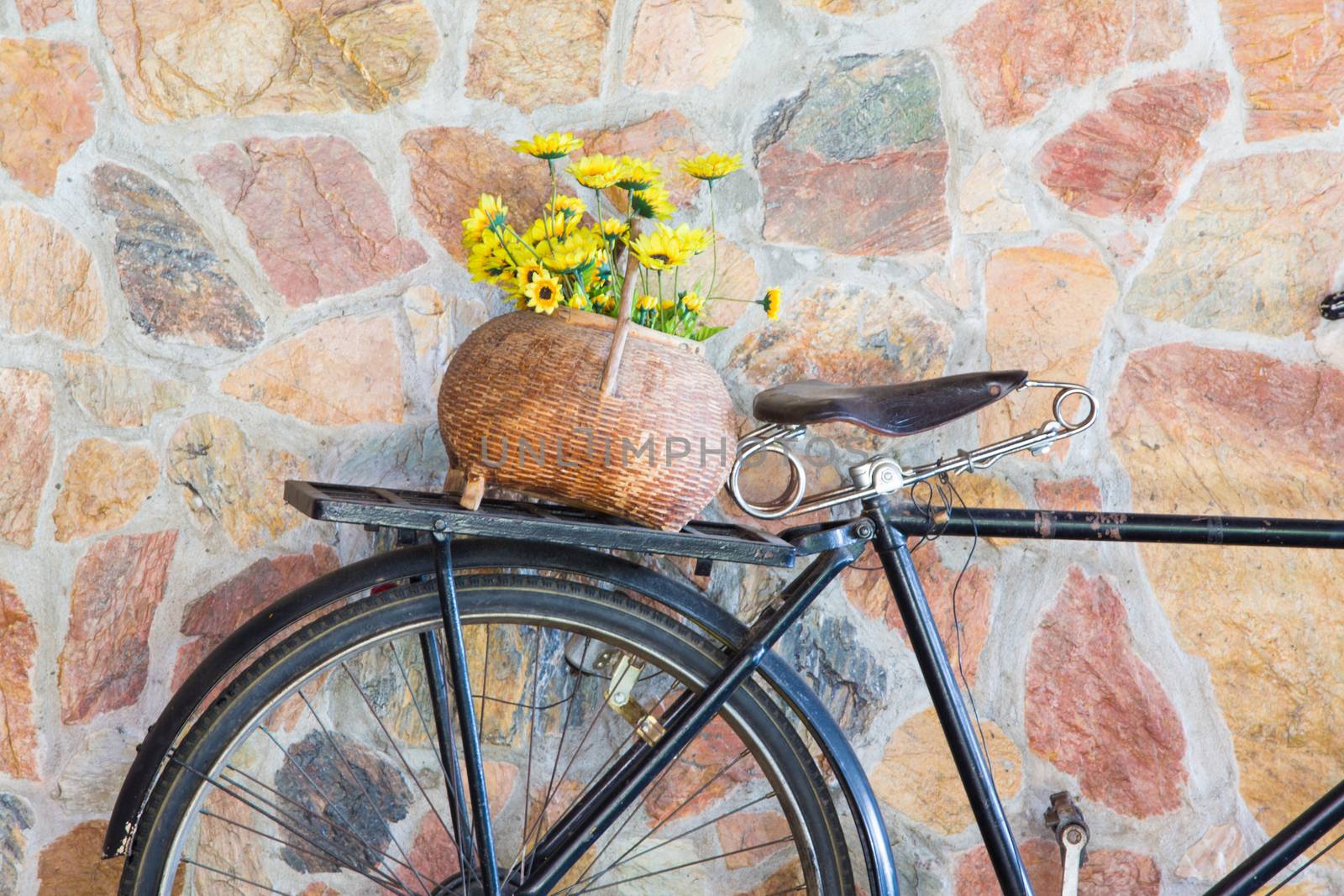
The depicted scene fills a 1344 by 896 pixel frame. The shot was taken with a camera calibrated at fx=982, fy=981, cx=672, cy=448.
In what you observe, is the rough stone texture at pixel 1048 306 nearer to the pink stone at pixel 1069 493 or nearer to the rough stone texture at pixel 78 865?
the pink stone at pixel 1069 493

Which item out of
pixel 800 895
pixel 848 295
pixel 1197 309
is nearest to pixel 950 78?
pixel 848 295

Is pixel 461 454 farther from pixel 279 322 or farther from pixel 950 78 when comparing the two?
pixel 950 78

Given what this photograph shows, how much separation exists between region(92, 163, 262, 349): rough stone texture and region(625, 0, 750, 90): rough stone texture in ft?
1.85

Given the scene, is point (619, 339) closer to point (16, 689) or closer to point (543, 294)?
point (543, 294)

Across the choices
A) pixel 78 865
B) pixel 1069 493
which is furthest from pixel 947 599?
pixel 78 865

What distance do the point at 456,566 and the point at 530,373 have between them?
9.9 inches

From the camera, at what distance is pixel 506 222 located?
1218 millimetres

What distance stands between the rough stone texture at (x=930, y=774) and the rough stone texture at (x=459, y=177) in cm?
87

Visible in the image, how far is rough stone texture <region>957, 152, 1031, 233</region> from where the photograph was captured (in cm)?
129

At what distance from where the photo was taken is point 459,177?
1.23 metres

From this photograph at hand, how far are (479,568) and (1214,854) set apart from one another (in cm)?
106

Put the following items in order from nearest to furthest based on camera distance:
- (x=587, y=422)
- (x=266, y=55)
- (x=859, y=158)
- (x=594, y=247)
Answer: (x=587, y=422), (x=594, y=247), (x=266, y=55), (x=859, y=158)

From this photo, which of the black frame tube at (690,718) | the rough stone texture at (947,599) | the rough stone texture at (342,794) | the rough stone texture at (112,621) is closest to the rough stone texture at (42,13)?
the rough stone texture at (112,621)

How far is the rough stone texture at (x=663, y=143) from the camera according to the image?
49.4 inches
